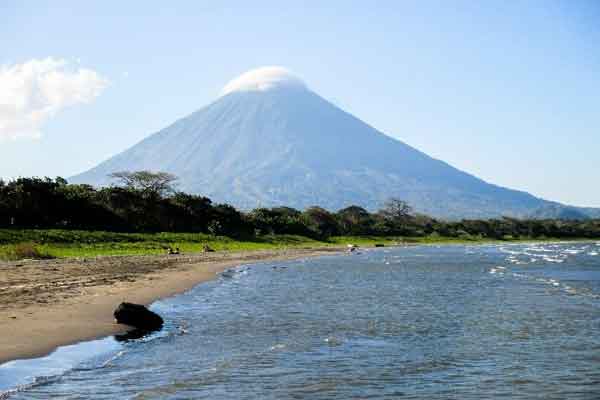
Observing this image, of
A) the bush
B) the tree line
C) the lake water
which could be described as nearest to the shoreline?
the lake water

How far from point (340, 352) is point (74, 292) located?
1152 cm

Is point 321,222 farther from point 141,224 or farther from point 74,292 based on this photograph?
point 74,292

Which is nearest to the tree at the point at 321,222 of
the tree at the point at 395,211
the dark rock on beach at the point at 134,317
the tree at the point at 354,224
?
the tree at the point at 354,224

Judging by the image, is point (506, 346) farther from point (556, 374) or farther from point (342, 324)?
point (342, 324)

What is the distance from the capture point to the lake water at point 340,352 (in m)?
11.2

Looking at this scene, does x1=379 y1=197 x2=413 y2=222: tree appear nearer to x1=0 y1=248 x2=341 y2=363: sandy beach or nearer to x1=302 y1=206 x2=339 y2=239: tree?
x1=302 y1=206 x2=339 y2=239: tree

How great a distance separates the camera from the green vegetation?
47781 millimetres

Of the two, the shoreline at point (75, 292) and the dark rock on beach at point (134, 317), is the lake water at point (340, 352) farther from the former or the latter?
the shoreline at point (75, 292)

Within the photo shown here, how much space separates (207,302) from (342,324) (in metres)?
6.82

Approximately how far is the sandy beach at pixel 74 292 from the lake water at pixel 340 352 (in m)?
0.94

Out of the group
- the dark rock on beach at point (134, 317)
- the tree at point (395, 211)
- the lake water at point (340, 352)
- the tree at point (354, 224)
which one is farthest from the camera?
the tree at point (395, 211)

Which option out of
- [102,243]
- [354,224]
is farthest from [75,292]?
[354,224]

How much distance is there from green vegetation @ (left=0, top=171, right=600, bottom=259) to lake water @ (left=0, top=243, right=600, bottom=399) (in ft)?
72.2

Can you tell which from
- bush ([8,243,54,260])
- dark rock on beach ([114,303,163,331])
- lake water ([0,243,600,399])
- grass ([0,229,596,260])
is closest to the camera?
lake water ([0,243,600,399])
